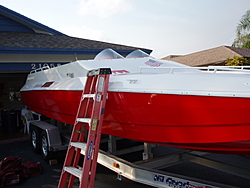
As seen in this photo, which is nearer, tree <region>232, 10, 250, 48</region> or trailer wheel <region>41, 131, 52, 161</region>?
trailer wheel <region>41, 131, 52, 161</region>

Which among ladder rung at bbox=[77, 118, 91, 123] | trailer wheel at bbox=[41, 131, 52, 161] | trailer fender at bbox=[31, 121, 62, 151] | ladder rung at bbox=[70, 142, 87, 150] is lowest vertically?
trailer wheel at bbox=[41, 131, 52, 161]

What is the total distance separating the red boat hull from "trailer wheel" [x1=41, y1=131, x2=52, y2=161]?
183 centimetres

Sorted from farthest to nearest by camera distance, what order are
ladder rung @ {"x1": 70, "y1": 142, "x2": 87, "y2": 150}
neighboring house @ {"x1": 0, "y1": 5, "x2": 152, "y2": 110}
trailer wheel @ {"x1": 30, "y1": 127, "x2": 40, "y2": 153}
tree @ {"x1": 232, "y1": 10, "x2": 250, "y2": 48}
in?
tree @ {"x1": 232, "y1": 10, "x2": 250, "y2": 48}
neighboring house @ {"x1": 0, "y1": 5, "x2": 152, "y2": 110}
trailer wheel @ {"x1": 30, "y1": 127, "x2": 40, "y2": 153}
ladder rung @ {"x1": 70, "y1": 142, "x2": 87, "y2": 150}

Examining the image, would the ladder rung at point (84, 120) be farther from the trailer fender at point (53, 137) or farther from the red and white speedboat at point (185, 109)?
the trailer fender at point (53, 137)

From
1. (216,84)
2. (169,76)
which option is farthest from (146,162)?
(216,84)

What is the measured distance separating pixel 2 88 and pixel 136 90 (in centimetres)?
955

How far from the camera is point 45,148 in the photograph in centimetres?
477

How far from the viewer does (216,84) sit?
243 cm

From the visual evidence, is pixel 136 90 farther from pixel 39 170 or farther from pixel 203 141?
pixel 39 170

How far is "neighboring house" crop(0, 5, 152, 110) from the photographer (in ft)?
25.8

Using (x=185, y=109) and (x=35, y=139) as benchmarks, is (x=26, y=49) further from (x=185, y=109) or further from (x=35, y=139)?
(x=185, y=109)

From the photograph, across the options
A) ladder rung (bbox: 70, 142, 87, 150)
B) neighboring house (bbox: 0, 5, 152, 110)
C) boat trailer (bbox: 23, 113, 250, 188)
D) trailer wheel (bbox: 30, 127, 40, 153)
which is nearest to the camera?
boat trailer (bbox: 23, 113, 250, 188)

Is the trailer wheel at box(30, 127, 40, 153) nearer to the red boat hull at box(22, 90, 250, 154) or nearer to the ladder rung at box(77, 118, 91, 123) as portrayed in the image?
Result: the ladder rung at box(77, 118, 91, 123)

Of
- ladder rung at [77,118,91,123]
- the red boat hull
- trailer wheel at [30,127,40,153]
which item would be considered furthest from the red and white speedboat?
trailer wheel at [30,127,40,153]
